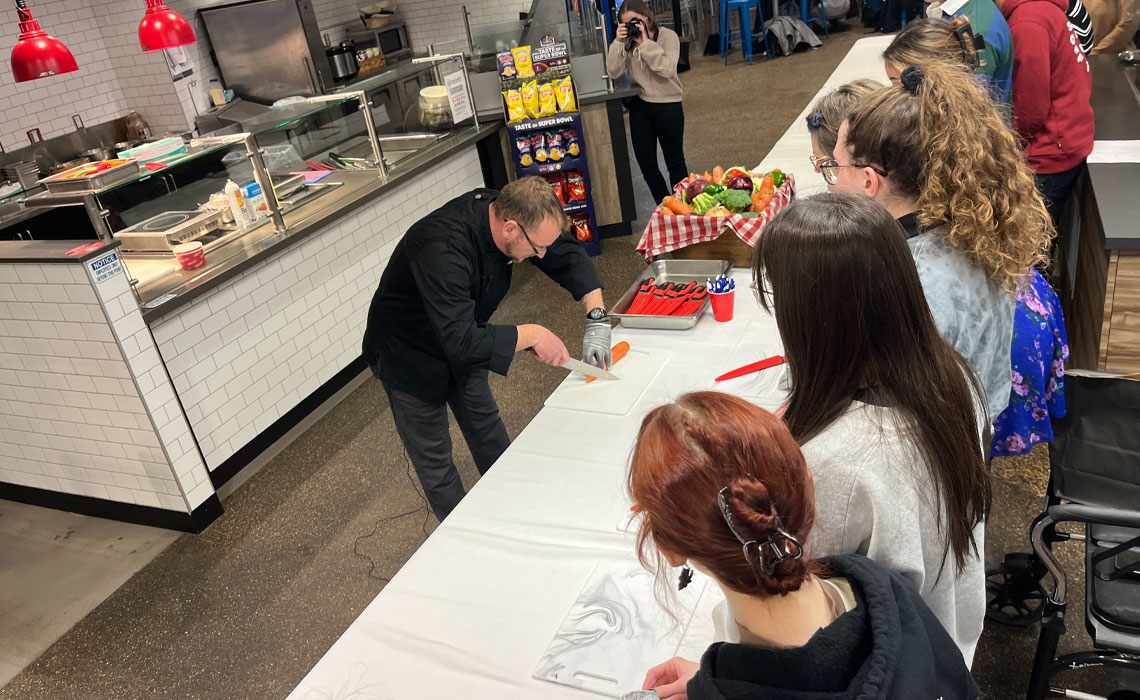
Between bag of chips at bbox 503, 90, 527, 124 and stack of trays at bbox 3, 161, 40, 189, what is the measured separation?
358cm

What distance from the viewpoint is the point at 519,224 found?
2.57 metres

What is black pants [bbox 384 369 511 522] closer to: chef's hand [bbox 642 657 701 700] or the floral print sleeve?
chef's hand [bbox 642 657 701 700]

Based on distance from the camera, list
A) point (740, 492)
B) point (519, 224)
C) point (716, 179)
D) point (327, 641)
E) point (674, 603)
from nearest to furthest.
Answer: point (740, 492) < point (674, 603) < point (519, 224) < point (327, 641) < point (716, 179)

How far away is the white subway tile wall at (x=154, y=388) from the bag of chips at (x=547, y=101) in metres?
3.11

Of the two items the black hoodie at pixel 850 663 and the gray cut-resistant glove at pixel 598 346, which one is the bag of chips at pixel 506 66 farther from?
the black hoodie at pixel 850 663

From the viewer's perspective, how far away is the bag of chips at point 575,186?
571cm

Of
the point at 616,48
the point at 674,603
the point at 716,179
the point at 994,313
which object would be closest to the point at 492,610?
the point at 674,603

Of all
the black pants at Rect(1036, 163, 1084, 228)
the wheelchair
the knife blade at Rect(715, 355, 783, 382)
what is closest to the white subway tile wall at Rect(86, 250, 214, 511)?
the knife blade at Rect(715, 355, 783, 382)

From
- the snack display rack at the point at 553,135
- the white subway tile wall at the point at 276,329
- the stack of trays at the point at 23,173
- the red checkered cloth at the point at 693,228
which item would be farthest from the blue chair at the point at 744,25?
the stack of trays at the point at 23,173

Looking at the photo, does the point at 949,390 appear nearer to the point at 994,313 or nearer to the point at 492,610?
the point at 994,313

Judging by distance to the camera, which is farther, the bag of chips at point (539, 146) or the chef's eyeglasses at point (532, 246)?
the bag of chips at point (539, 146)

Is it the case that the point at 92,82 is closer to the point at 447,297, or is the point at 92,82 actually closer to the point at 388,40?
the point at 388,40

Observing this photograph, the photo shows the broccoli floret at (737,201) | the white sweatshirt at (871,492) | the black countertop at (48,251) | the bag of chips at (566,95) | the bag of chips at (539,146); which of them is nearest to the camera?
the white sweatshirt at (871,492)

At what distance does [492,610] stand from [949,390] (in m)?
1.10
